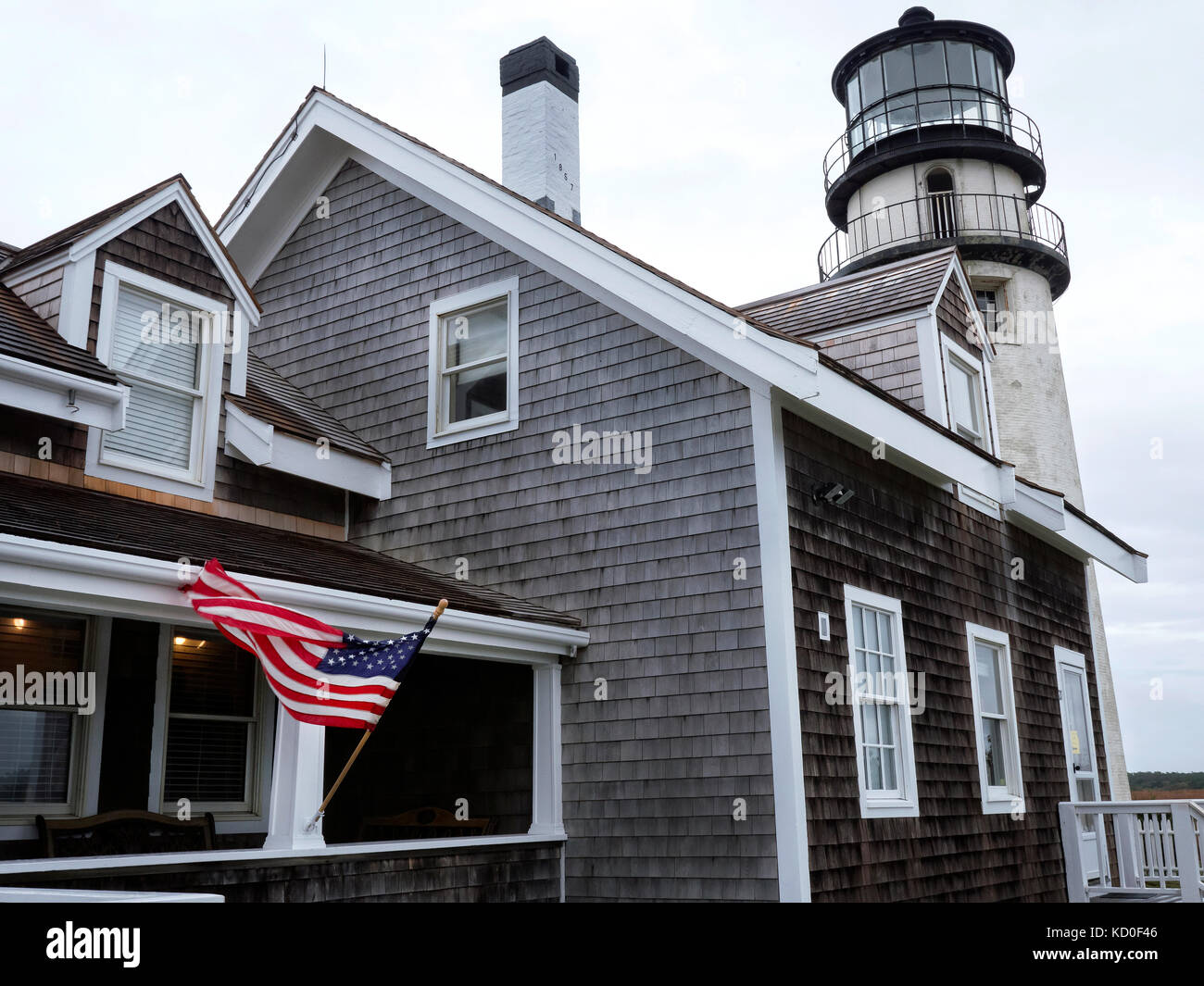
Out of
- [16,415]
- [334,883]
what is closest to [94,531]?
[16,415]

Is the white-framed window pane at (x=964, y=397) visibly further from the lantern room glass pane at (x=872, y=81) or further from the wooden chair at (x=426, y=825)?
the lantern room glass pane at (x=872, y=81)

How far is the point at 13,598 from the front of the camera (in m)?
5.71

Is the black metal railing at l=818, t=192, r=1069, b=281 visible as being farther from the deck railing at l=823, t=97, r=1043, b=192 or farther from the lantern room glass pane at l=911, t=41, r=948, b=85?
the lantern room glass pane at l=911, t=41, r=948, b=85

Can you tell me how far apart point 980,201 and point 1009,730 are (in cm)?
1207

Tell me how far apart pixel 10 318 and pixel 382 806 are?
15.2 feet

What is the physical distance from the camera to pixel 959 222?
19609mm

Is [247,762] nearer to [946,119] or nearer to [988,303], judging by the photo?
[988,303]

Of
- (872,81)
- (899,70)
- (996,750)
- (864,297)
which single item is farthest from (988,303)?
(996,750)

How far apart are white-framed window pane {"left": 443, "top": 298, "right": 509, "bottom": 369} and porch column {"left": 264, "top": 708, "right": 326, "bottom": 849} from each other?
3980mm

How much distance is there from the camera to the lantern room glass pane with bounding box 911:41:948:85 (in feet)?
66.9

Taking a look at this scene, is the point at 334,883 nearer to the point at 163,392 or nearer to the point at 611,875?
the point at 611,875

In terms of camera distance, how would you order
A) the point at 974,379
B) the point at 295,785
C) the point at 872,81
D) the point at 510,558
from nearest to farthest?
the point at 295,785 → the point at 510,558 → the point at 974,379 → the point at 872,81

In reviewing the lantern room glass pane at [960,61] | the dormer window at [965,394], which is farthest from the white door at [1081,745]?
the lantern room glass pane at [960,61]

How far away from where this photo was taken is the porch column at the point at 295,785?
255 inches
